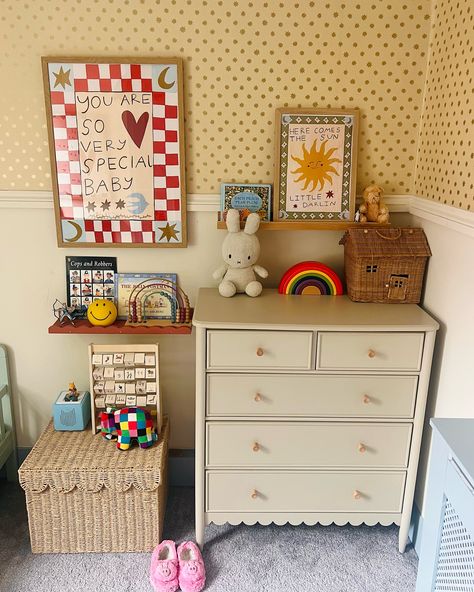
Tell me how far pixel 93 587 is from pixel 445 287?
5.33 ft

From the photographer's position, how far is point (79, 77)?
2086mm

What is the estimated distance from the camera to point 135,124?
2139 mm

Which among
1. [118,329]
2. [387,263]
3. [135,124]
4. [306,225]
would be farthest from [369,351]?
[135,124]

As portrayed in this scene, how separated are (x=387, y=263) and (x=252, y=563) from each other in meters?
1.23

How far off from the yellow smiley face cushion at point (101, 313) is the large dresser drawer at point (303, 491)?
0.71m

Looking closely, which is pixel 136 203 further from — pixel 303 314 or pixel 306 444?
pixel 306 444

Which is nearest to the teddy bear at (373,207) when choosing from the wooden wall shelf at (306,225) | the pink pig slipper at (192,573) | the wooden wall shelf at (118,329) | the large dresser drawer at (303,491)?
the wooden wall shelf at (306,225)

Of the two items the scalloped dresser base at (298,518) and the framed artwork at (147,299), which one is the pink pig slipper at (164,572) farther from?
the framed artwork at (147,299)

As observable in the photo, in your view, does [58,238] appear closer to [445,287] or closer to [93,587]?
[93,587]

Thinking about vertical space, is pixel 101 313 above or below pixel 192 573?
above

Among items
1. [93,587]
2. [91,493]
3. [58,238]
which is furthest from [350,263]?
[93,587]

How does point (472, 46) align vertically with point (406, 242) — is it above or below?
above

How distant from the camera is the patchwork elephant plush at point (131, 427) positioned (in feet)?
7.15

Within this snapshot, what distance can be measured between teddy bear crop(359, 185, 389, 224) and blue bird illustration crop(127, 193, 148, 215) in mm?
846
